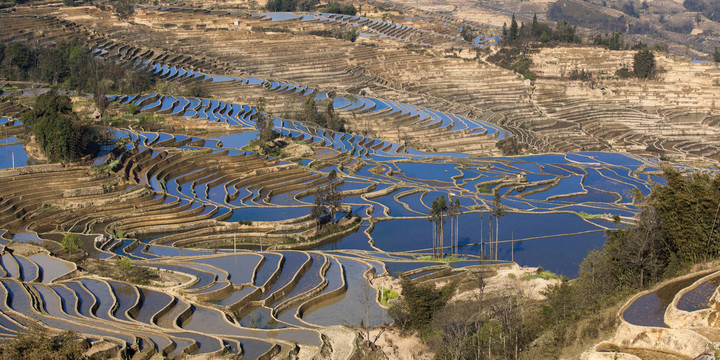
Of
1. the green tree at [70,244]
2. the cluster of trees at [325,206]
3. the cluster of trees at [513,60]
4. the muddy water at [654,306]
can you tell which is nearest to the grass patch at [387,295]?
the cluster of trees at [325,206]

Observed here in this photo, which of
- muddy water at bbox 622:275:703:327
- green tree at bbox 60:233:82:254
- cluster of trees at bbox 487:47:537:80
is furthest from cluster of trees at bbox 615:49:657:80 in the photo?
muddy water at bbox 622:275:703:327

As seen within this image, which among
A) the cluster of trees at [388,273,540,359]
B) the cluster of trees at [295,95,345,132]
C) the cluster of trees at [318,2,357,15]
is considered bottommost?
the cluster of trees at [295,95,345,132]

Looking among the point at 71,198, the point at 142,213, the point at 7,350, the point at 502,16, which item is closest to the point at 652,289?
the point at 7,350

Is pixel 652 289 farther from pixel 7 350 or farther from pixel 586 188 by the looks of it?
pixel 586 188

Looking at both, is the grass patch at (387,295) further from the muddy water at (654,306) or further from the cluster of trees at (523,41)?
the cluster of trees at (523,41)

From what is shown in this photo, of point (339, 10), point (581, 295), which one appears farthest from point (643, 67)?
point (581, 295)

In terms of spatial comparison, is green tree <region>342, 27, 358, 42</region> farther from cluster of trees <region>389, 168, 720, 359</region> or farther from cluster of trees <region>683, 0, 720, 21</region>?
cluster of trees <region>683, 0, 720, 21</region>
